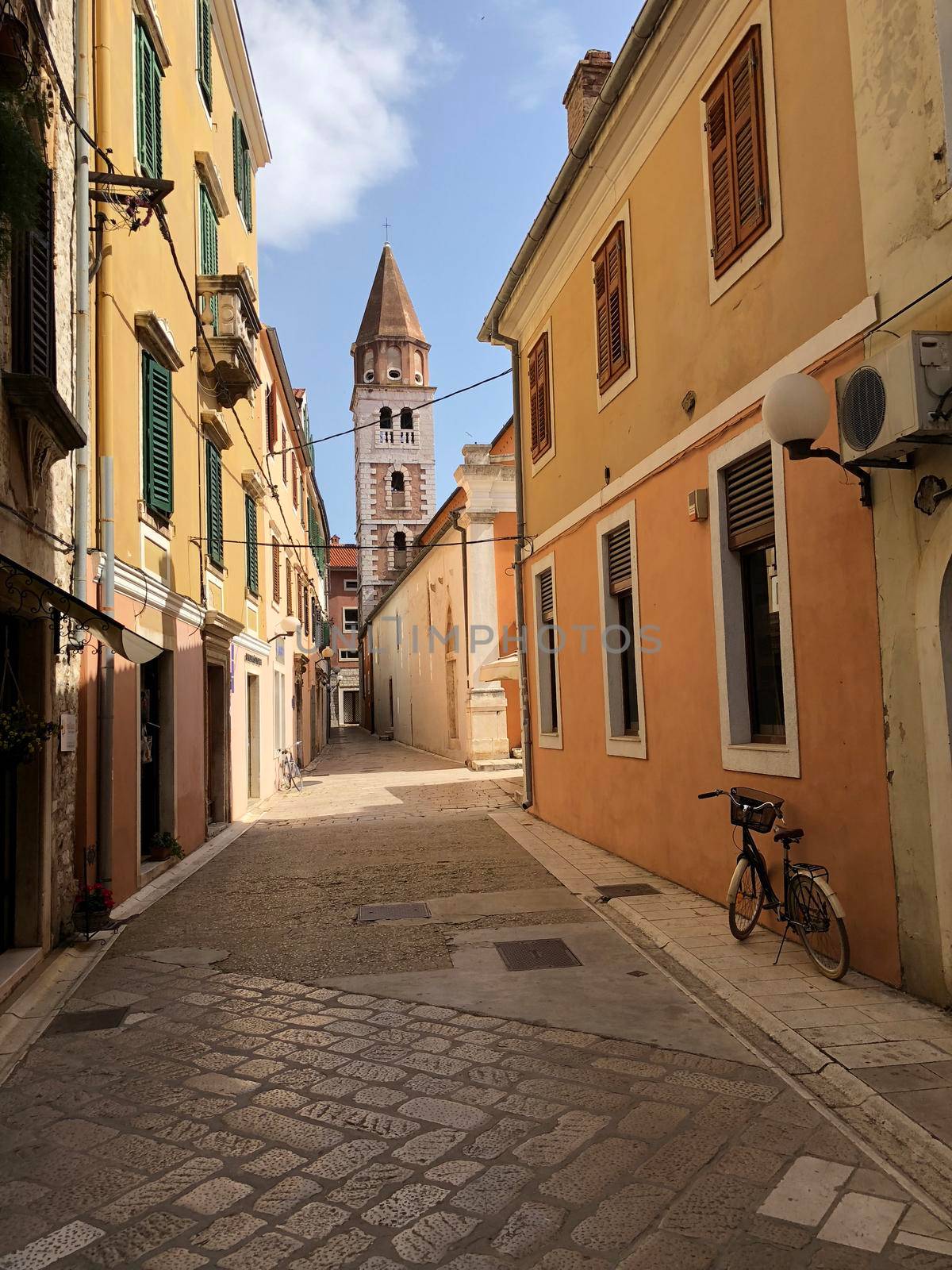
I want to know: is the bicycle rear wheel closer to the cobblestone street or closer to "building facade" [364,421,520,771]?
the cobblestone street

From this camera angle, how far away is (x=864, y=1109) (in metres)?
4.03

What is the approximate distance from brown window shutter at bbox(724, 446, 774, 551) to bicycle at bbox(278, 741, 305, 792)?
50.1 feet

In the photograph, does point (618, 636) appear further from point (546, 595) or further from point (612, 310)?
point (612, 310)

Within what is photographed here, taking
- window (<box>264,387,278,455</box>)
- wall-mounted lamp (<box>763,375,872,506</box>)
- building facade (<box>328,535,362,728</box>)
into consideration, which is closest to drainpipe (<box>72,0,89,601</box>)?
wall-mounted lamp (<box>763,375,872,506</box>)

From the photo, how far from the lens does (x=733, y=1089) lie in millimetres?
4309

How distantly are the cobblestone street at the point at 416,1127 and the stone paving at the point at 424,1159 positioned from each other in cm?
1

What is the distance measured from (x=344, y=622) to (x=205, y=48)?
6111cm

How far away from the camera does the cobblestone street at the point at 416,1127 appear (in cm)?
315

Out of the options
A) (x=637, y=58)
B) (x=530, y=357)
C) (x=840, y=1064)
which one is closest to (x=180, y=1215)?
(x=840, y=1064)

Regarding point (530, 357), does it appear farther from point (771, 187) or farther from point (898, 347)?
point (898, 347)

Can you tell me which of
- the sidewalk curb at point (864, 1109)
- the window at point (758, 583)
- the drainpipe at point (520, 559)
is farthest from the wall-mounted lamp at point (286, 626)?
the sidewalk curb at point (864, 1109)

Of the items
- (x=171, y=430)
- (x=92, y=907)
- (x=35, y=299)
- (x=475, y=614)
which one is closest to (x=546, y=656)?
(x=171, y=430)

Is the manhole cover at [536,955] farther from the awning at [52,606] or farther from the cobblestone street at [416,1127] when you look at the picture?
the awning at [52,606]

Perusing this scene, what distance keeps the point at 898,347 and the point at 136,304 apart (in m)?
7.58
